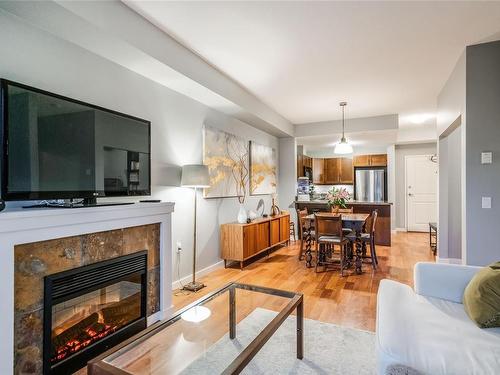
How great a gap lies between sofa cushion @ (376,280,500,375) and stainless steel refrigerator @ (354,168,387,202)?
659 cm

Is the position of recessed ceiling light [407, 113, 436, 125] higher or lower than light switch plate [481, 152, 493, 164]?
higher

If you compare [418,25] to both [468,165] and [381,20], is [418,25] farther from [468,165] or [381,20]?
[468,165]

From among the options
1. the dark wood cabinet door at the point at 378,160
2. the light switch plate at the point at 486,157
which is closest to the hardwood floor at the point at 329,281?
the light switch plate at the point at 486,157

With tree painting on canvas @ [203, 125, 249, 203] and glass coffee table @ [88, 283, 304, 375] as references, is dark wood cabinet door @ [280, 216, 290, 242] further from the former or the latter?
glass coffee table @ [88, 283, 304, 375]

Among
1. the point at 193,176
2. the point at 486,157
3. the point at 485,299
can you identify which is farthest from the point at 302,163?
the point at 485,299

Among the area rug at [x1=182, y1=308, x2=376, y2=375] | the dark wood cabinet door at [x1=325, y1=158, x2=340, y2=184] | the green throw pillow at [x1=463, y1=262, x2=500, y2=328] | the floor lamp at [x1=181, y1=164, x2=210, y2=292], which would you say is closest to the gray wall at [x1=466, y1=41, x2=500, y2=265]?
the green throw pillow at [x1=463, y1=262, x2=500, y2=328]

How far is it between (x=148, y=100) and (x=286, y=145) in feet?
13.3

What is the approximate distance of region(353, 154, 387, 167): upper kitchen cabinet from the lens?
816 centimetres

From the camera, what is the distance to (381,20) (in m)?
2.50

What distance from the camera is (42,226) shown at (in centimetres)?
175

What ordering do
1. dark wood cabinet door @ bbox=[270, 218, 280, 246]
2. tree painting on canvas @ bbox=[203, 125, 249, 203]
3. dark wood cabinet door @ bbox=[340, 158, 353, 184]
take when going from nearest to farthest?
tree painting on canvas @ bbox=[203, 125, 249, 203], dark wood cabinet door @ bbox=[270, 218, 280, 246], dark wood cabinet door @ bbox=[340, 158, 353, 184]

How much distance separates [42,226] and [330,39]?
2.83 metres

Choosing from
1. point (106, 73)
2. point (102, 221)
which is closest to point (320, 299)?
point (102, 221)

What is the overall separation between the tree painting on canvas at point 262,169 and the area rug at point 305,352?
314 centimetres
